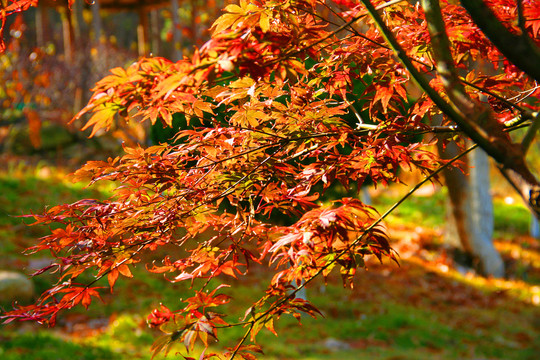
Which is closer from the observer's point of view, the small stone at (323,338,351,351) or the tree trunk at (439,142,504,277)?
the small stone at (323,338,351,351)

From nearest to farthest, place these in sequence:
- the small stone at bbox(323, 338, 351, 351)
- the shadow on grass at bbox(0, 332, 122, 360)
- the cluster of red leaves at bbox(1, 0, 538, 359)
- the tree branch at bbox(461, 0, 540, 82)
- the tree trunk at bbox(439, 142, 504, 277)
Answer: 1. the tree branch at bbox(461, 0, 540, 82)
2. the cluster of red leaves at bbox(1, 0, 538, 359)
3. the shadow on grass at bbox(0, 332, 122, 360)
4. the small stone at bbox(323, 338, 351, 351)
5. the tree trunk at bbox(439, 142, 504, 277)

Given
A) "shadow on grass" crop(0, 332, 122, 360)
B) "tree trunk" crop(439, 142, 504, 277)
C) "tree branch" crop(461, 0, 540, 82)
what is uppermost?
"tree branch" crop(461, 0, 540, 82)

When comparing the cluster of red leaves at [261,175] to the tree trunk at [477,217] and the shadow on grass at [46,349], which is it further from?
the tree trunk at [477,217]

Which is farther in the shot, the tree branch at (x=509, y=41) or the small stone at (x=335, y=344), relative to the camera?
the small stone at (x=335, y=344)

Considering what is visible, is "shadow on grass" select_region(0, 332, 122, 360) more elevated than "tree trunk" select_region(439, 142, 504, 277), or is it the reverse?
"shadow on grass" select_region(0, 332, 122, 360)

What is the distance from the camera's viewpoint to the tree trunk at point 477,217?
367 inches

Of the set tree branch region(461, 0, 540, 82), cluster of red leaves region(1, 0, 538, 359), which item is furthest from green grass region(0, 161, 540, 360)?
tree branch region(461, 0, 540, 82)

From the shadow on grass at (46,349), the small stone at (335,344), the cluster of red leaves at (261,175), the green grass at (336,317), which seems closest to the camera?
the cluster of red leaves at (261,175)

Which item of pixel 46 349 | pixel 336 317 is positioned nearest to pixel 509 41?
pixel 46 349

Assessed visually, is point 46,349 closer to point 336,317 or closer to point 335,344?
point 335,344

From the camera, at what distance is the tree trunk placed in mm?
9312

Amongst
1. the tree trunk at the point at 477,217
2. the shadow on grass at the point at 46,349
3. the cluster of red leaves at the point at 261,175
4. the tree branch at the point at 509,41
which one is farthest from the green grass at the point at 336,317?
the tree branch at the point at 509,41

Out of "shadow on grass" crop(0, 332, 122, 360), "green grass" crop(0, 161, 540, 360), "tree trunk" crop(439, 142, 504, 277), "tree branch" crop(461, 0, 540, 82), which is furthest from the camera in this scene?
"tree trunk" crop(439, 142, 504, 277)

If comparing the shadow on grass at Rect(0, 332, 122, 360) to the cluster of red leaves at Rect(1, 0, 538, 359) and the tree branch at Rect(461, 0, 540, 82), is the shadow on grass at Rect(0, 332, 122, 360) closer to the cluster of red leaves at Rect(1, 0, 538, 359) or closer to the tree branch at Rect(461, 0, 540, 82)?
the cluster of red leaves at Rect(1, 0, 538, 359)
